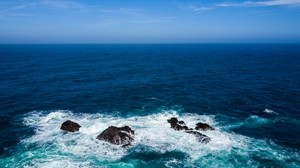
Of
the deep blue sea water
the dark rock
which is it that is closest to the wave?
the deep blue sea water

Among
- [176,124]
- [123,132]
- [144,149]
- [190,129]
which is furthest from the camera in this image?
[176,124]

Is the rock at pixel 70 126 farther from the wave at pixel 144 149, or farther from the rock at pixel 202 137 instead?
the rock at pixel 202 137

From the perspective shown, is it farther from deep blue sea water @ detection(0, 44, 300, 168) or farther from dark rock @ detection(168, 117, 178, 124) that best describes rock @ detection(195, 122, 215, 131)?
dark rock @ detection(168, 117, 178, 124)

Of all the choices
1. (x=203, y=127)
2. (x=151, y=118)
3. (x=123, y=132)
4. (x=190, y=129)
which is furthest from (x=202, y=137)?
(x=123, y=132)

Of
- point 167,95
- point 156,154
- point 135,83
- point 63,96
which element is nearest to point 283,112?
point 167,95

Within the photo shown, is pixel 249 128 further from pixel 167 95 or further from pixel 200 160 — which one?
pixel 167 95

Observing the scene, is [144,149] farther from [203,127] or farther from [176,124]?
[203,127]
